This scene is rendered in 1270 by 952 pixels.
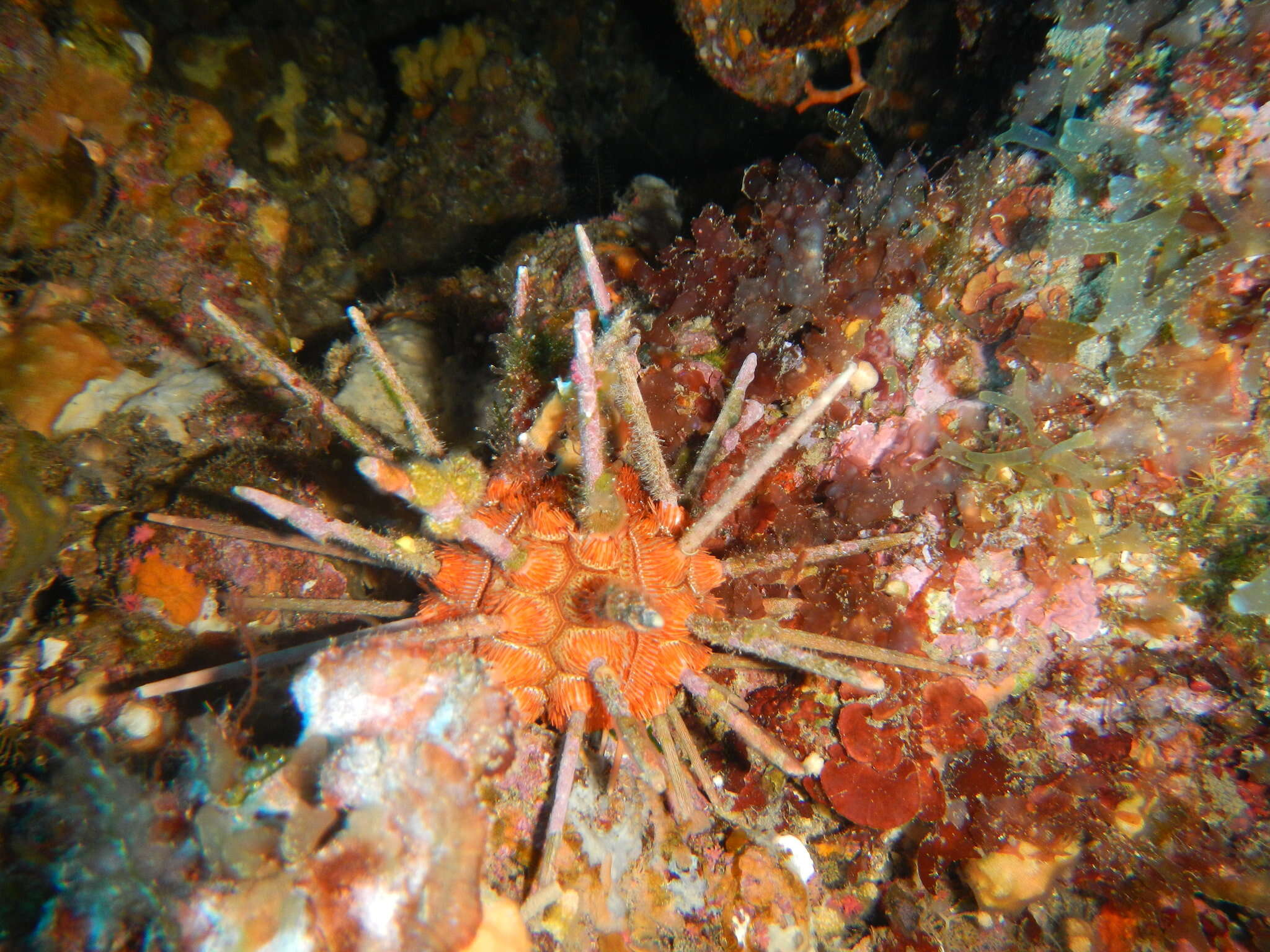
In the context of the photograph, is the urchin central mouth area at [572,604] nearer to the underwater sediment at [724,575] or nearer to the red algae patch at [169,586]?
the underwater sediment at [724,575]

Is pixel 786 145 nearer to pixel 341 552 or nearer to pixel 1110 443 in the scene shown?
pixel 1110 443

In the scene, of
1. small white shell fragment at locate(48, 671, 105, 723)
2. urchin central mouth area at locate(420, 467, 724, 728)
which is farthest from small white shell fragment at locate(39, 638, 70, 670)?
urchin central mouth area at locate(420, 467, 724, 728)

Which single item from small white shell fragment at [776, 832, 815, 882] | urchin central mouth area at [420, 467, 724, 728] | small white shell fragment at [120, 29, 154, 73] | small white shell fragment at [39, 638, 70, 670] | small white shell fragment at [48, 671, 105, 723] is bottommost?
small white shell fragment at [776, 832, 815, 882]

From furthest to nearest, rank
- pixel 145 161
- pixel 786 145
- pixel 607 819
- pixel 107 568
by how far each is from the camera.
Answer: pixel 786 145 → pixel 145 161 → pixel 107 568 → pixel 607 819

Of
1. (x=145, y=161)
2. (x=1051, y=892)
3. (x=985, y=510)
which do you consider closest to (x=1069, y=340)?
(x=985, y=510)

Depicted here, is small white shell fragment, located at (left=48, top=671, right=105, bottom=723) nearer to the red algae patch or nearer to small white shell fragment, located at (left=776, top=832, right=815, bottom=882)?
the red algae patch

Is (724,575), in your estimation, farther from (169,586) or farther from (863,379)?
(169,586)
